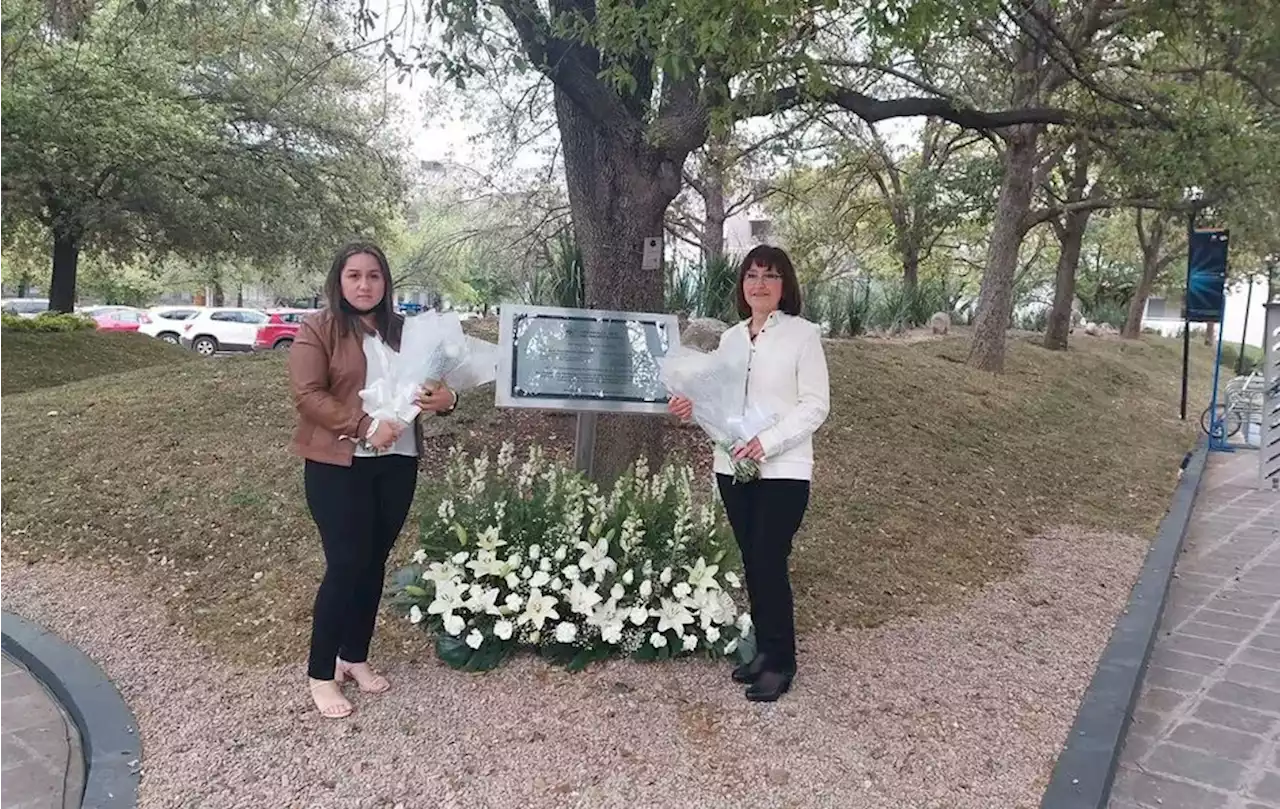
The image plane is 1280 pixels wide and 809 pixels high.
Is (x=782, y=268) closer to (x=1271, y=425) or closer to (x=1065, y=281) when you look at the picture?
(x=1271, y=425)

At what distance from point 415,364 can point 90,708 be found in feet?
5.75

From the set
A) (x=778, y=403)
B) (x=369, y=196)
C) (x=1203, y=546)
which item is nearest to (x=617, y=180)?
(x=778, y=403)

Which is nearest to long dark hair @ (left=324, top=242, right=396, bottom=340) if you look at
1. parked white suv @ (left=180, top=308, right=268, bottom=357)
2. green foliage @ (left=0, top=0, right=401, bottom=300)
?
green foliage @ (left=0, top=0, right=401, bottom=300)

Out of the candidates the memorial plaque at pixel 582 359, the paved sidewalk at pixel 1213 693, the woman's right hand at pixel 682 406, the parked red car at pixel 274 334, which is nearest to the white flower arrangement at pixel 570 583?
the memorial plaque at pixel 582 359

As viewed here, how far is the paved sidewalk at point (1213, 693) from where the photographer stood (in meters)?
3.12

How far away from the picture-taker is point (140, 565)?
15.6ft

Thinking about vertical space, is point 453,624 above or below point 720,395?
below

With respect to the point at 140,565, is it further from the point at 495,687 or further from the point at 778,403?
the point at 778,403

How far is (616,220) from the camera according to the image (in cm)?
459

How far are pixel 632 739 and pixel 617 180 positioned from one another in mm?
2685

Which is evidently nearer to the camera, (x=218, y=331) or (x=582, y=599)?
(x=582, y=599)

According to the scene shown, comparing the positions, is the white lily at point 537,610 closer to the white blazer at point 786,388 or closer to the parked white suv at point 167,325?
the white blazer at point 786,388

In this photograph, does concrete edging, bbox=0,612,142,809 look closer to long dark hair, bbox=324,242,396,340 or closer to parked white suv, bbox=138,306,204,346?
long dark hair, bbox=324,242,396,340

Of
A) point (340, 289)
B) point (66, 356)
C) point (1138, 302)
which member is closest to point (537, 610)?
point (340, 289)
